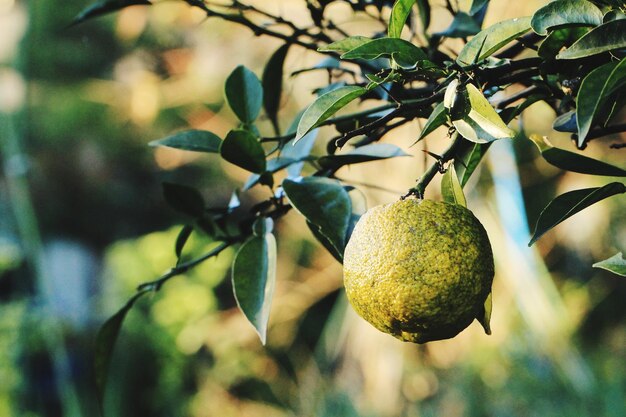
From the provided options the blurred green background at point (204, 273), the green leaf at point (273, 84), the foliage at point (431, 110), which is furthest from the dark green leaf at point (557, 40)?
the blurred green background at point (204, 273)

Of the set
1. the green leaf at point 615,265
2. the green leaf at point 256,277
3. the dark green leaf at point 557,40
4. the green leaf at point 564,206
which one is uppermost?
the dark green leaf at point 557,40

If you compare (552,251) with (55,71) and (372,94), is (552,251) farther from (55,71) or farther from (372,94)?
(55,71)

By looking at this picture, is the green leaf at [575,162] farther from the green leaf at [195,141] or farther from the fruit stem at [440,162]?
the green leaf at [195,141]

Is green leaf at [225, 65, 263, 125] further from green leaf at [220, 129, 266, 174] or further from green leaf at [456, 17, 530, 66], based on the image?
green leaf at [456, 17, 530, 66]

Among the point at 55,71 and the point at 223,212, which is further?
the point at 55,71

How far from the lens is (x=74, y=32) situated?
9.20 feet

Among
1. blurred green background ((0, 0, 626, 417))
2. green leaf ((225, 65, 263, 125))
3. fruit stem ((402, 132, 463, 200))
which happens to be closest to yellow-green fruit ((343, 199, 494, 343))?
fruit stem ((402, 132, 463, 200))

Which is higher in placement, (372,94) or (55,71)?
(372,94)

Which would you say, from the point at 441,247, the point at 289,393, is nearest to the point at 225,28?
the point at 289,393

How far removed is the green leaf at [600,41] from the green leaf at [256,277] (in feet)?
0.60

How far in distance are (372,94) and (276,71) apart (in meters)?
0.11

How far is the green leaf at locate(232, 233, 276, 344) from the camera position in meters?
0.34

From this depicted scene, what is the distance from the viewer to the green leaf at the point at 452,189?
12.2 inches

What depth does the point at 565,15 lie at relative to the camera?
0.27m
